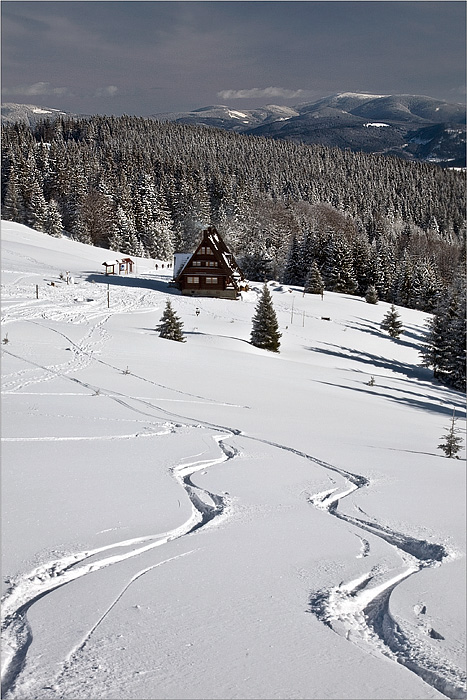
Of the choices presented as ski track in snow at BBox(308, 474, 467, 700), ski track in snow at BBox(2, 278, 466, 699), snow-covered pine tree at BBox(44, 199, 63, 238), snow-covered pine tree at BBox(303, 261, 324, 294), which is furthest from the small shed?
ski track in snow at BBox(308, 474, 467, 700)

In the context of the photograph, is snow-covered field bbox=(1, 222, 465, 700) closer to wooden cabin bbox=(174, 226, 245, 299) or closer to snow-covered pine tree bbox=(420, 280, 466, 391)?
snow-covered pine tree bbox=(420, 280, 466, 391)

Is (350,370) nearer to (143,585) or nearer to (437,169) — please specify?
(143,585)

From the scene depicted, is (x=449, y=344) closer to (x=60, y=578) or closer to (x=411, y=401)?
(x=411, y=401)

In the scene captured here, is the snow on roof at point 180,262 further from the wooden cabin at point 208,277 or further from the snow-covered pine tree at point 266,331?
the snow-covered pine tree at point 266,331

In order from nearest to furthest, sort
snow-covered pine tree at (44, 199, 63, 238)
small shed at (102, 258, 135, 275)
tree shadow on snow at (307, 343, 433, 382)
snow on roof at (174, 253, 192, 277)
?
1. tree shadow on snow at (307, 343, 433, 382)
2. snow on roof at (174, 253, 192, 277)
3. small shed at (102, 258, 135, 275)
4. snow-covered pine tree at (44, 199, 63, 238)

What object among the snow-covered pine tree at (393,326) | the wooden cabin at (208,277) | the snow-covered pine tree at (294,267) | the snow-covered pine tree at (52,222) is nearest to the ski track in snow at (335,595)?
the snow-covered pine tree at (393,326)

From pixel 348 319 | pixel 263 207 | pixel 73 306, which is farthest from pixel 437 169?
Answer: pixel 73 306

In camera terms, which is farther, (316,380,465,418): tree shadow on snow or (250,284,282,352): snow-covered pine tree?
(250,284,282,352): snow-covered pine tree

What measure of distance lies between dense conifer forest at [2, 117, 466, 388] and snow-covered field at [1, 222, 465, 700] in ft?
87.5

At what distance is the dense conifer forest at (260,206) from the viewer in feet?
235

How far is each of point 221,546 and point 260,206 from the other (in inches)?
4678

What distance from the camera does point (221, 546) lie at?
5328 millimetres

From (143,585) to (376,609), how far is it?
1935 mm

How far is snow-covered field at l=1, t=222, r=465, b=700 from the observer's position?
3.30 metres
